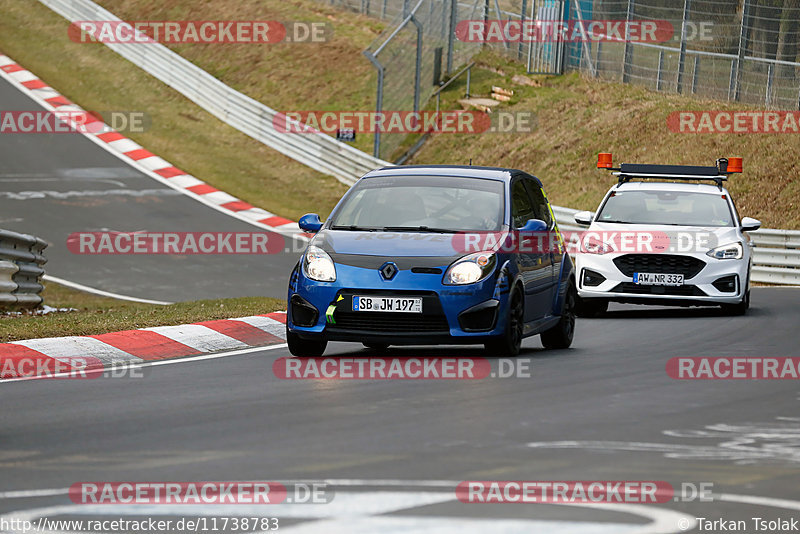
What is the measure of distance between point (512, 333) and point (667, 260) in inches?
226

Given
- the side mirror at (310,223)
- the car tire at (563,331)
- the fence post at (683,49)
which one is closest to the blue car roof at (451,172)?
the side mirror at (310,223)

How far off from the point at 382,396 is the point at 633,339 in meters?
5.30

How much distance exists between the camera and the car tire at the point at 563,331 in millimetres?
13031

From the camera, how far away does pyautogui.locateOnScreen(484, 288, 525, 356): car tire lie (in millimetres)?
11336

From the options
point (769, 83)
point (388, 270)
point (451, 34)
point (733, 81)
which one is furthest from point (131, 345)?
point (451, 34)

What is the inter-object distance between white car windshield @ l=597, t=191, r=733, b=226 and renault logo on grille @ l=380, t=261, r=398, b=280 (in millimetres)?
7044

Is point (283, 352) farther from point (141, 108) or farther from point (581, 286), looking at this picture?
point (141, 108)

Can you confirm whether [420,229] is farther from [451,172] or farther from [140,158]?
[140,158]

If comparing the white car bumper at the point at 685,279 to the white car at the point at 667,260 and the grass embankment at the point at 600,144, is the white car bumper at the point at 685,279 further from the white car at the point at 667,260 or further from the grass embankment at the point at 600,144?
the grass embankment at the point at 600,144

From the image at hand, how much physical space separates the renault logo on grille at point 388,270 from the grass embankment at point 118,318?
2881 mm

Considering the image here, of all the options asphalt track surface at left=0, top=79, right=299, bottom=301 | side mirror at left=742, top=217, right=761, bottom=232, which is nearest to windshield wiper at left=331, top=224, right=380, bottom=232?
side mirror at left=742, top=217, right=761, bottom=232

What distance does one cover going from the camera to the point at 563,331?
13.1 meters

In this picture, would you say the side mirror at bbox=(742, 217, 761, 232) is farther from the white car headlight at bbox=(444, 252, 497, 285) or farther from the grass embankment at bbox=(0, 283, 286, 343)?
the white car headlight at bbox=(444, 252, 497, 285)

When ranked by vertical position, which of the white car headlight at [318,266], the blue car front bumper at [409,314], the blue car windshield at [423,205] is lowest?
the blue car front bumper at [409,314]
